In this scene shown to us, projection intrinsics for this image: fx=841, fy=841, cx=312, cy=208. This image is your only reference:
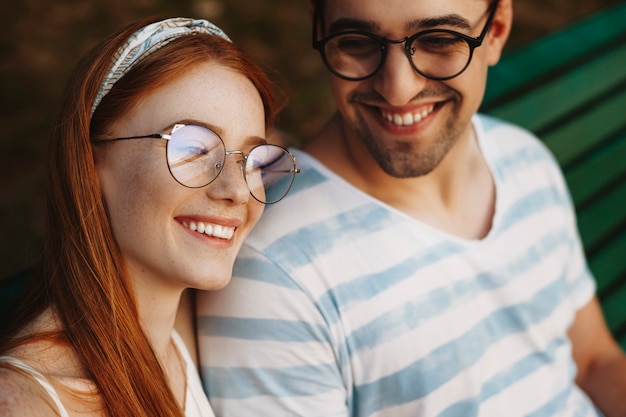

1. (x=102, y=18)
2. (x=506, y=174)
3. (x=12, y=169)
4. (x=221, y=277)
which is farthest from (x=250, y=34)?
(x=221, y=277)

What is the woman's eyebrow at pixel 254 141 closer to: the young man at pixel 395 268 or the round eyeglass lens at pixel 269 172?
the round eyeglass lens at pixel 269 172

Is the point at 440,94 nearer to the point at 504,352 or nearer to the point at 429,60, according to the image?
the point at 429,60

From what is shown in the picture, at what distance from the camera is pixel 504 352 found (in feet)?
7.54

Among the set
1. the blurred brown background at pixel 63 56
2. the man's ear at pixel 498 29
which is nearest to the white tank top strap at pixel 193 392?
the man's ear at pixel 498 29

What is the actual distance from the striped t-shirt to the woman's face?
0.93 feet

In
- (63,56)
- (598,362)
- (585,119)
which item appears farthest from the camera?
(63,56)

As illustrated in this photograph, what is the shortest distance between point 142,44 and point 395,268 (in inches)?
33.9

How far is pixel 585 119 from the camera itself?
339 centimetres

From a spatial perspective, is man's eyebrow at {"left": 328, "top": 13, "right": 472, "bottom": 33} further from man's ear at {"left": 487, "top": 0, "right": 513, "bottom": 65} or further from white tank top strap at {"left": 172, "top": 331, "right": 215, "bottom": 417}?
white tank top strap at {"left": 172, "top": 331, "right": 215, "bottom": 417}

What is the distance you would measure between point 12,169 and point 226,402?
2697mm

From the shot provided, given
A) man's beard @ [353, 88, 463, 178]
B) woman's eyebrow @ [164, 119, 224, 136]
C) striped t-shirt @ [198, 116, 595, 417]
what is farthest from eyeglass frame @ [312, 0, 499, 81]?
woman's eyebrow @ [164, 119, 224, 136]

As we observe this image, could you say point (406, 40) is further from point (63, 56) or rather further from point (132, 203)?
point (63, 56)

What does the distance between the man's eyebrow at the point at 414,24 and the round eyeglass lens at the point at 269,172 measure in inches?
14.9

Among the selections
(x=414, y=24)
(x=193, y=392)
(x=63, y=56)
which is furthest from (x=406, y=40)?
(x=63, y=56)
